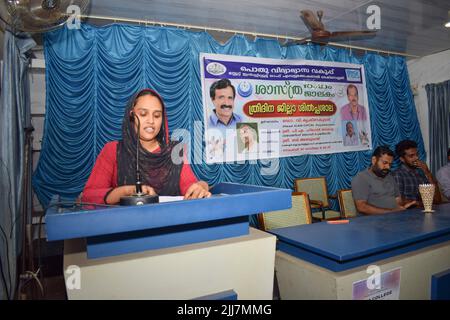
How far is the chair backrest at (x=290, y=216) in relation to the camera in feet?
8.61

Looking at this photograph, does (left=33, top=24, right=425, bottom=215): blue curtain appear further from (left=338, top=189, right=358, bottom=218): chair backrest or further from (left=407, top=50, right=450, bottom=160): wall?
(left=407, top=50, right=450, bottom=160): wall

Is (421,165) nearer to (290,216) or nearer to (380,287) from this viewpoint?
(290,216)

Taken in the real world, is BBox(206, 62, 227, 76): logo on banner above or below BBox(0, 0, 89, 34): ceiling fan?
above

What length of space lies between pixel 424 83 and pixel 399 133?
3.62 feet

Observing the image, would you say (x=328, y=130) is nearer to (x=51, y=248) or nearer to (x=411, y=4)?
(x=411, y=4)

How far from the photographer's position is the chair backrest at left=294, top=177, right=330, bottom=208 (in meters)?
4.13

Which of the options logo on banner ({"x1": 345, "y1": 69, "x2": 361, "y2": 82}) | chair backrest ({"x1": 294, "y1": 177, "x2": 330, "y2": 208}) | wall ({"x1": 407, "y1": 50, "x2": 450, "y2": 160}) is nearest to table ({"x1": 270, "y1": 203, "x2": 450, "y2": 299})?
chair backrest ({"x1": 294, "y1": 177, "x2": 330, "y2": 208})

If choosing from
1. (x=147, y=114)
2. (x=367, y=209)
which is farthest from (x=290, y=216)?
(x=147, y=114)

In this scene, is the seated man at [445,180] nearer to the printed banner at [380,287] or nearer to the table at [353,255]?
the table at [353,255]

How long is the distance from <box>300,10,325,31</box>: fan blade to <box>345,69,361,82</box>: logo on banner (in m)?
1.42

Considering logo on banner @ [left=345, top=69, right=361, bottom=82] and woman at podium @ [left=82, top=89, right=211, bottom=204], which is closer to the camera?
woman at podium @ [left=82, top=89, right=211, bottom=204]

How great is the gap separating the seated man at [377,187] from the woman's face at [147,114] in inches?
90.6

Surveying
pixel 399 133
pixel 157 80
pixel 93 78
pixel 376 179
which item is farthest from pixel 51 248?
pixel 399 133

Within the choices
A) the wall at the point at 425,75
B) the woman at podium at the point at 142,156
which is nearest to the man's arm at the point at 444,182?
the wall at the point at 425,75
